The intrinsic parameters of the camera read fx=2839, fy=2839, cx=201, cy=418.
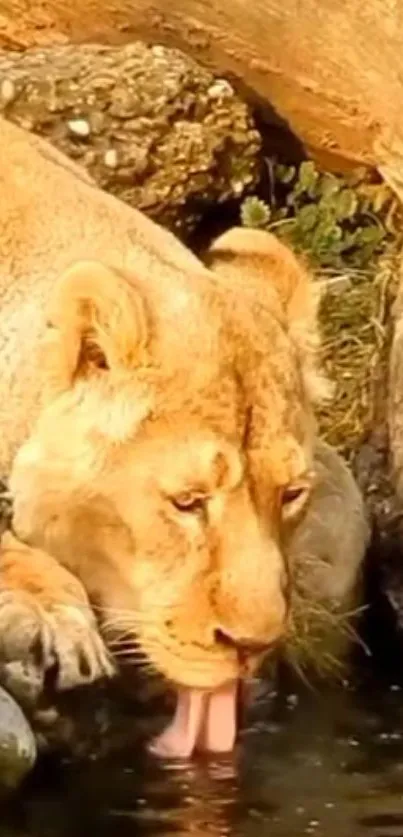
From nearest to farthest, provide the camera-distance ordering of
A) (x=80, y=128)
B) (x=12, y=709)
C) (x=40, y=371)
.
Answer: (x=12, y=709), (x=40, y=371), (x=80, y=128)

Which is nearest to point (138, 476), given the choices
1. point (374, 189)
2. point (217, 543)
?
point (217, 543)

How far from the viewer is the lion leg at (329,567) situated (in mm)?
6785

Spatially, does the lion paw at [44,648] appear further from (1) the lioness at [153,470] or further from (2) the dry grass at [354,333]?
(2) the dry grass at [354,333]

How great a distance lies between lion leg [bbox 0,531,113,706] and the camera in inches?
227

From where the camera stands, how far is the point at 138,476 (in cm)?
568

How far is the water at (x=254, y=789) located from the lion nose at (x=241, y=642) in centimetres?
31

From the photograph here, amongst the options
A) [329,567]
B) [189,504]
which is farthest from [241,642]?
[329,567]

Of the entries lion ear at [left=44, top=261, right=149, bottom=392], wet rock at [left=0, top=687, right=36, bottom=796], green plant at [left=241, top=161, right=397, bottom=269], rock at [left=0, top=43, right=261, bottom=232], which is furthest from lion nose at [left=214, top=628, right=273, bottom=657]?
green plant at [left=241, top=161, right=397, bottom=269]

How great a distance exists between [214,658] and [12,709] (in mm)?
419

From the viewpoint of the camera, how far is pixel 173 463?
5.64 meters

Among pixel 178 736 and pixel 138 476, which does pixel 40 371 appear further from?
pixel 178 736

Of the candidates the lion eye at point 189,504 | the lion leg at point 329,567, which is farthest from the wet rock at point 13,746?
the lion leg at point 329,567

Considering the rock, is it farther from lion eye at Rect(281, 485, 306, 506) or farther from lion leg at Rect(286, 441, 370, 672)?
lion eye at Rect(281, 485, 306, 506)

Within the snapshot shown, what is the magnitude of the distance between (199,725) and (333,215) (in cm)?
316
